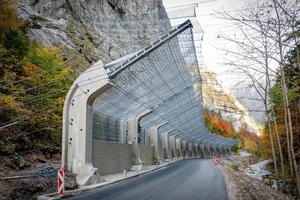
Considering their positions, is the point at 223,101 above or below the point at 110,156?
above

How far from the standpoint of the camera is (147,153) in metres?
32.8

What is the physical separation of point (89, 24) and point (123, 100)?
34.2m

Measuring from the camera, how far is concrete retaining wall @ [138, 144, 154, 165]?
30.3 metres

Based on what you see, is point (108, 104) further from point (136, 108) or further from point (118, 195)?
point (118, 195)

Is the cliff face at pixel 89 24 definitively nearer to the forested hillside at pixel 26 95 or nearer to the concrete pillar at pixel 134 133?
the concrete pillar at pixel 134 133

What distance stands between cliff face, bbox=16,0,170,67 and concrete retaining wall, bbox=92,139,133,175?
331 inches

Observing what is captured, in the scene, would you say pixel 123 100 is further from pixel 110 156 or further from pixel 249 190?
pixel 249 190

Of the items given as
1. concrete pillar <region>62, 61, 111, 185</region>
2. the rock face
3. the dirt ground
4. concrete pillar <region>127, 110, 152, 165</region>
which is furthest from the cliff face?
the dirt ground

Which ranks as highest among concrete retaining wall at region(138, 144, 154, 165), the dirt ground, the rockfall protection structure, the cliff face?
the cliff face

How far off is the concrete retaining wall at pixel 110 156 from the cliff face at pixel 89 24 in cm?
842

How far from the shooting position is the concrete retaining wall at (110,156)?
17.4 metres

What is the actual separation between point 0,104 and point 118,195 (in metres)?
8.51

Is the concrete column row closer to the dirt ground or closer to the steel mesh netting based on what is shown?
the steel mesh netting

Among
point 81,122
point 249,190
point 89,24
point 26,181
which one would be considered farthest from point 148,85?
point 89,24
